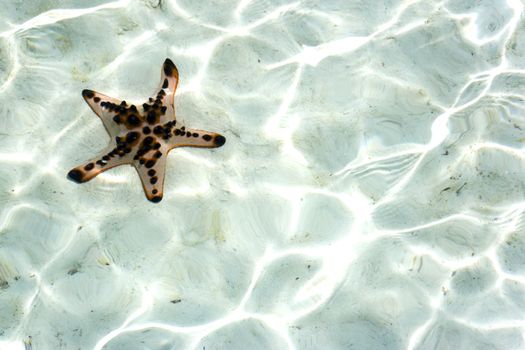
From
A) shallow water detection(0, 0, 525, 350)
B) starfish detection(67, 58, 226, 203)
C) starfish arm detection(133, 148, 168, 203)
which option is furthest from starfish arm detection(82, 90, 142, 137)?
starfish arm detection(133, 148, 168, 203)

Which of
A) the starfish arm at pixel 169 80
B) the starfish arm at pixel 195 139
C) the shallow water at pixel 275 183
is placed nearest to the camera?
the shallow water at pixel 275 183

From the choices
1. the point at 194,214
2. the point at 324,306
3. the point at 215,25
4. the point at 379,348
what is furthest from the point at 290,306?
the point at 215,25

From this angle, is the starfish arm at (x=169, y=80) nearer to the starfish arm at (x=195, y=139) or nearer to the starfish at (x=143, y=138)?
the starfish at (x=143, y=138)

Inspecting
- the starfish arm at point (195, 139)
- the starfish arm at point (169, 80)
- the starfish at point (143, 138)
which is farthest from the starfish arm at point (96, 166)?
the starfish arm at point (169, 80)

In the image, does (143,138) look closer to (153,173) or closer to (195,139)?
(153,173)

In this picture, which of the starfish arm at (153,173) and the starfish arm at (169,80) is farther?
the starfish arm at (169,80)

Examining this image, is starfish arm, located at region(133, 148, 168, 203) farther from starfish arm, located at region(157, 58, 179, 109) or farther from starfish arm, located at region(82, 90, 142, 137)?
starfish arm, located at region(157, 58, 179, 109)

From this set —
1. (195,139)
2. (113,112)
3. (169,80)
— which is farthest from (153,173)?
(169,80)
